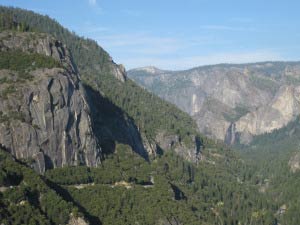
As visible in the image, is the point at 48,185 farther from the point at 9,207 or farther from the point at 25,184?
the point at 9,207

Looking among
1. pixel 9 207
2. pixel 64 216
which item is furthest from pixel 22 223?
pixel 64 216

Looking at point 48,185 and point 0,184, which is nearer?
point 0,184

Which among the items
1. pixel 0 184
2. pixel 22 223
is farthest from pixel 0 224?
pixel 0 184

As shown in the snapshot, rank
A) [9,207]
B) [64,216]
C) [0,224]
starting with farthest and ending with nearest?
[64,216]
[9,207]
[0,224]

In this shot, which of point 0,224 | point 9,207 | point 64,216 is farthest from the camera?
point 64,216

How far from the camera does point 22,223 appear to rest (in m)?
170

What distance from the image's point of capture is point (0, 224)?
162 metres

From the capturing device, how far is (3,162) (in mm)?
188375

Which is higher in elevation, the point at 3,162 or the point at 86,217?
the point at 3,162

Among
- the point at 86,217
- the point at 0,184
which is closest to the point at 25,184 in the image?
the point at 0,184

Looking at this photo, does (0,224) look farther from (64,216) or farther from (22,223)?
(64,216)

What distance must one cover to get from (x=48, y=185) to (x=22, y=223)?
26.7 meters

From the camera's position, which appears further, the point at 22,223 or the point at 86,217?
the point at 86,217

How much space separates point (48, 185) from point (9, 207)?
23916 mm
